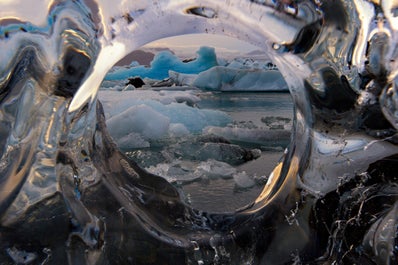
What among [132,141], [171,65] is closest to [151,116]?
[132,141]

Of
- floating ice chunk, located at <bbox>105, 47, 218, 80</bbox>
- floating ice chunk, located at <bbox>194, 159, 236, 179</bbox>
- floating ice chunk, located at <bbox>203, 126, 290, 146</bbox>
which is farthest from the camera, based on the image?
floating ice chunk, located at <bbox>105, 47, 218, 80</bbox>

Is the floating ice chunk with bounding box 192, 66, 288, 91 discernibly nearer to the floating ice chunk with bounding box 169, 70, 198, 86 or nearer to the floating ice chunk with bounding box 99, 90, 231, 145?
the floating ice chunk with bounding box 169, 70, 198, 86

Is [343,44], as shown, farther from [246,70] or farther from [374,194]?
[246,70]

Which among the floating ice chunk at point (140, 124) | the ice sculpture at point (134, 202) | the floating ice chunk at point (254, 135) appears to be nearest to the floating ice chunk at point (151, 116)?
the floating ice chunk at point (140, 124)

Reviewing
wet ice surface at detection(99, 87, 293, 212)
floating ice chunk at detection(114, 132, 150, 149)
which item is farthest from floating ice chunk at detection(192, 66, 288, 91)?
floating ice chunk at detection(114, 132, 150, 149)

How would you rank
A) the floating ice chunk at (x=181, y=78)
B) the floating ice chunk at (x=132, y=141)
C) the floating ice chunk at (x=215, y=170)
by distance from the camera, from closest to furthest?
the floating ice chunk at (x=215, y=170) → the floating ice chunk at (x=132, y=141) → the floating ice chunk at (x=181, y=78)

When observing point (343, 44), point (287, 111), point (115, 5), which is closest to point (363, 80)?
point (343, 44)

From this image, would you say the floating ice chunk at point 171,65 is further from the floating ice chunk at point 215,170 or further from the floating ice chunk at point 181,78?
the floating ice chunk at point 215,170

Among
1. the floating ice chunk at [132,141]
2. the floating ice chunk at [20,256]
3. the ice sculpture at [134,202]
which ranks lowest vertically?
the floating ice chunk at [132,141]

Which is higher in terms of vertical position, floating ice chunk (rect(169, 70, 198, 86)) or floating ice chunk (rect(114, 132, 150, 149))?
floating ice chunk (rect(114, 132, 150, 149))
